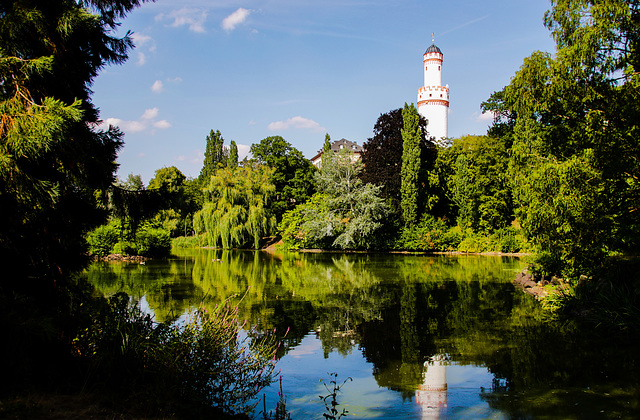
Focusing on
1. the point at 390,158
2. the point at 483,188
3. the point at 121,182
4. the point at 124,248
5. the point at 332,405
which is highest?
the point at 390,158

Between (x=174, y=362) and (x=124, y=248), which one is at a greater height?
(x=124, y=248)

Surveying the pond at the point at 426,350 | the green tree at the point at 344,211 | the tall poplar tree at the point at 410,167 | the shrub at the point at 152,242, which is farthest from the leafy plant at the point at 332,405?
the tall poplar tree at the point at 410,167

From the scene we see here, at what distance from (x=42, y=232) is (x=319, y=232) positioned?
106ft

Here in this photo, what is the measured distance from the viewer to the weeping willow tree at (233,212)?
37.8m

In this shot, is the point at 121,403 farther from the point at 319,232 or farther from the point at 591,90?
the point at 319,232

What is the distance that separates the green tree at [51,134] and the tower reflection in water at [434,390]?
5.03 metres

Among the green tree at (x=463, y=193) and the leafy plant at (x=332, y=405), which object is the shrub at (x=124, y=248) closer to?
the leafy plant at (x=332, y=405)

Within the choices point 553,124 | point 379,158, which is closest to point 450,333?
point 553,124

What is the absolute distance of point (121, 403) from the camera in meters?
4.61

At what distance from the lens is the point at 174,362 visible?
5156 mm

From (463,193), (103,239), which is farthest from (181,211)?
(463,193)

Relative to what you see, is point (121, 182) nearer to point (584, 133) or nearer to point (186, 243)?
point (584, 133)

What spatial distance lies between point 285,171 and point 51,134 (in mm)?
47066

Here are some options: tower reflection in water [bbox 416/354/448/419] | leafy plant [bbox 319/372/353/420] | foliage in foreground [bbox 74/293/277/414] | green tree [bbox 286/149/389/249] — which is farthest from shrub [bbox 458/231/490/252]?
foliage in foreground [bbox 74/293/277/414]
